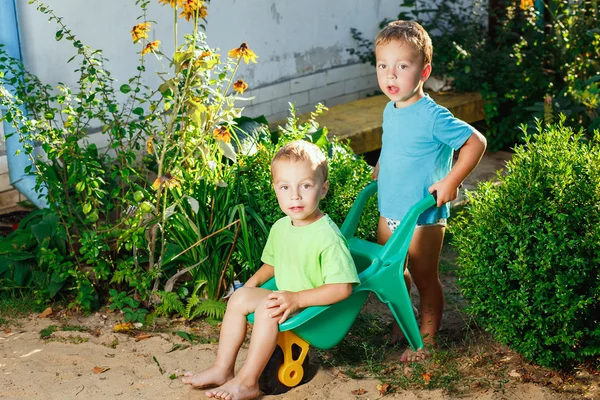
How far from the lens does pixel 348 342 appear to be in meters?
3.96

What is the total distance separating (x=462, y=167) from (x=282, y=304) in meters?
0.94

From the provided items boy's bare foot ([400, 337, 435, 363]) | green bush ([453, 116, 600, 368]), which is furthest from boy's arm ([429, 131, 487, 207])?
boy's bare foot ([400, 337, 435, 363])

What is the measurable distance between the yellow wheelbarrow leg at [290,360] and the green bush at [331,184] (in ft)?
3.07

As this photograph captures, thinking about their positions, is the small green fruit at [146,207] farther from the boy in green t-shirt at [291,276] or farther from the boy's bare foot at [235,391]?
the boy's bare foot at [235,391]

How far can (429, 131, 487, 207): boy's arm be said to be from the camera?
11.1ft

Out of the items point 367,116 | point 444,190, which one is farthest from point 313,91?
point 444,190

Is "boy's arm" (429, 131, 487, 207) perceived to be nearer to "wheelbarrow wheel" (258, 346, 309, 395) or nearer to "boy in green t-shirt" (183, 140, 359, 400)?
"boy in green t-shirt" (183, 140, 359, 400)

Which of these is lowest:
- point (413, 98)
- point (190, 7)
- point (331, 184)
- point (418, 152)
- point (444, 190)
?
point (331, 184)

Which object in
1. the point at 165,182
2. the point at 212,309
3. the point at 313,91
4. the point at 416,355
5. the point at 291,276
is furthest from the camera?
the point at 313,91

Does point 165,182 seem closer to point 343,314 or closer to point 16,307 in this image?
point 343,314

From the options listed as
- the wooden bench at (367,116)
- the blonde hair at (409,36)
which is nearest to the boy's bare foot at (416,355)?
the blonde hair at (409,36)

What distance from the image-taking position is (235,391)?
11.0ft

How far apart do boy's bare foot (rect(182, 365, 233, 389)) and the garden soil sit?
0.04m

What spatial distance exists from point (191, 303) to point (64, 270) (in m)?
0.69
